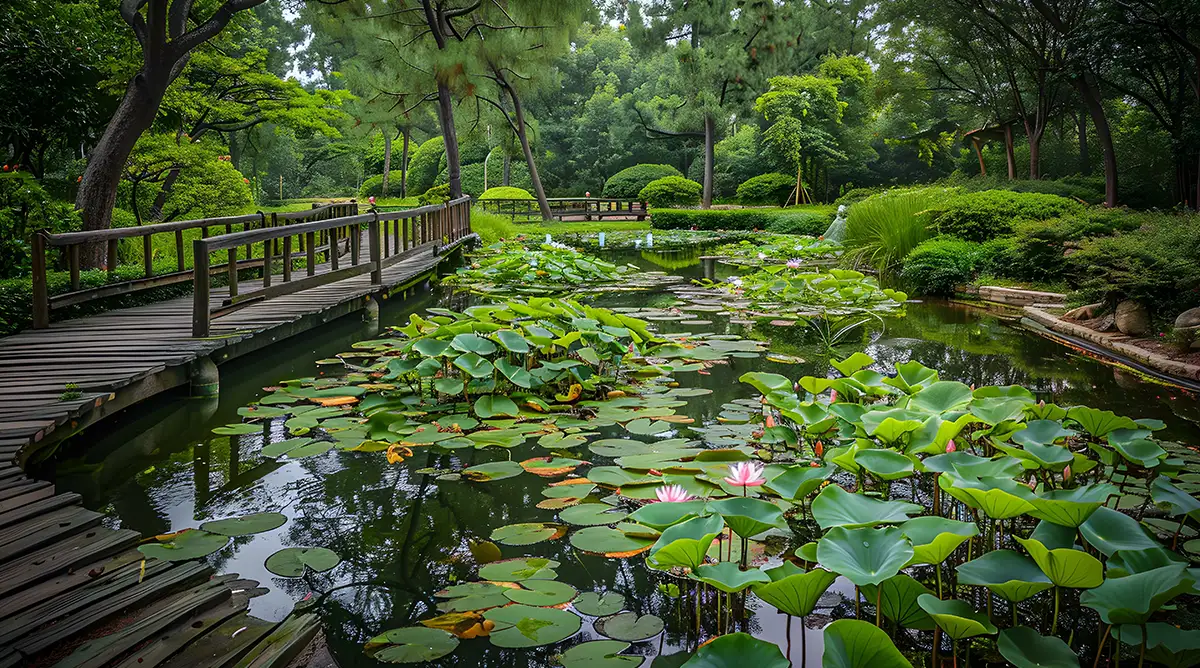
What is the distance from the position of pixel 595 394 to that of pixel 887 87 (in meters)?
21.4

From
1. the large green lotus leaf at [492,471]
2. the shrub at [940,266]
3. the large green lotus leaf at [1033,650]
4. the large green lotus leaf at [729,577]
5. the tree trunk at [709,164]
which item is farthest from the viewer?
the tree trunk at [709,164]

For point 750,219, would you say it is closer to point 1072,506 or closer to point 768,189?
point 768,189

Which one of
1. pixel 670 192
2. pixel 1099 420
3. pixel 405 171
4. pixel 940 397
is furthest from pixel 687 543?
pixel 405 171

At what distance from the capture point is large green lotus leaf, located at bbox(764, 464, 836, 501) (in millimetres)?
2346

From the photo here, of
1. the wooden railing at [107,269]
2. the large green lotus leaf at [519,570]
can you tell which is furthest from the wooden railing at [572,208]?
the large green lotus leaf at [519,570]

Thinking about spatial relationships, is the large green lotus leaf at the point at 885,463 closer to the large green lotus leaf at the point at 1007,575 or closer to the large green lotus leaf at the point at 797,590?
the large green lotus leaf at the point at 1007,575

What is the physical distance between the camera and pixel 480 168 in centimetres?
3059

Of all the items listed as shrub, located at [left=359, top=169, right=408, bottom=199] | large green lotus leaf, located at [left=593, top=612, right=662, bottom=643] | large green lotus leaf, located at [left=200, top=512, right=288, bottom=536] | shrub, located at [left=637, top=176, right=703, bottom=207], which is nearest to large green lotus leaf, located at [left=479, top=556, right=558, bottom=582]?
large green lotus leaf, located at [left=593, top=612, right=662, bottom=643]

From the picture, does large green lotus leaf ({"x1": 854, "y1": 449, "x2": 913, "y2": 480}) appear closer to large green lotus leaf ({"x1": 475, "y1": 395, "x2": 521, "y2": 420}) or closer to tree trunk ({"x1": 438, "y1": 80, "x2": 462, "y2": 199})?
large green lotus leaf ({"x1": 475, "y1": 395, "x2": 521, "y2": 420})

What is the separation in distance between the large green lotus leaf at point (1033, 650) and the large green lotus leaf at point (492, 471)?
2.13m

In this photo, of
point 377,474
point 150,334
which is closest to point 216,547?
point 377,474

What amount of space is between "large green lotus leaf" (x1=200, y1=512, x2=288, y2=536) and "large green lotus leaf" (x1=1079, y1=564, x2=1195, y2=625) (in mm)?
2588

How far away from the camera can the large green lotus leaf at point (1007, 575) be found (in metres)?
1.76

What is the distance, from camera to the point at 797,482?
2.45 metres
